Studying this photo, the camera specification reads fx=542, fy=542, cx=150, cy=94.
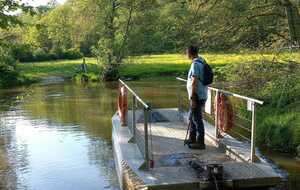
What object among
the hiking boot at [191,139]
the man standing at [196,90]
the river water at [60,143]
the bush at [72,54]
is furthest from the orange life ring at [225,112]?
the bush at [72,54]

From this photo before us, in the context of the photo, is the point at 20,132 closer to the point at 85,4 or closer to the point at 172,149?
the point at 172,149

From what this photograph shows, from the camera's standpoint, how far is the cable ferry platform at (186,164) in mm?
8531

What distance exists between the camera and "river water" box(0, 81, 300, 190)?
12.3 metres

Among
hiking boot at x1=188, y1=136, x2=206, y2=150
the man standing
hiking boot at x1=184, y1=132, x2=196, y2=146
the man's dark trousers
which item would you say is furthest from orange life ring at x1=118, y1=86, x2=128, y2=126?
the man's dark trousers

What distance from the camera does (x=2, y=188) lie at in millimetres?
11805

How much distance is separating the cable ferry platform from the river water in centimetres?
131

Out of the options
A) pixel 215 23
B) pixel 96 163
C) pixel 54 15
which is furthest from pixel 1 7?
pixel 54 15

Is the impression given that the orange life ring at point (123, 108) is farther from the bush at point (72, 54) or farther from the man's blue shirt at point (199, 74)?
the bush at point (72, 54)

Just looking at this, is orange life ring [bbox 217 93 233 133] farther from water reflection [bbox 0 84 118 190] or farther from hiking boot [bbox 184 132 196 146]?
water reflection [bbox 0 84 118 190]

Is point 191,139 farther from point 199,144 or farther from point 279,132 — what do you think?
point 279,132

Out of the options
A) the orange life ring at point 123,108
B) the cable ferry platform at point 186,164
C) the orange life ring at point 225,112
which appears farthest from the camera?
the orange life ring at point 123,108

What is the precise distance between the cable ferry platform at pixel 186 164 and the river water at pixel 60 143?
1306 mm

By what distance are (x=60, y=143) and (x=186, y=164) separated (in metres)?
7.57

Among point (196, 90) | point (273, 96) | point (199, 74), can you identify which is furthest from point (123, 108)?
point (273, 96)
